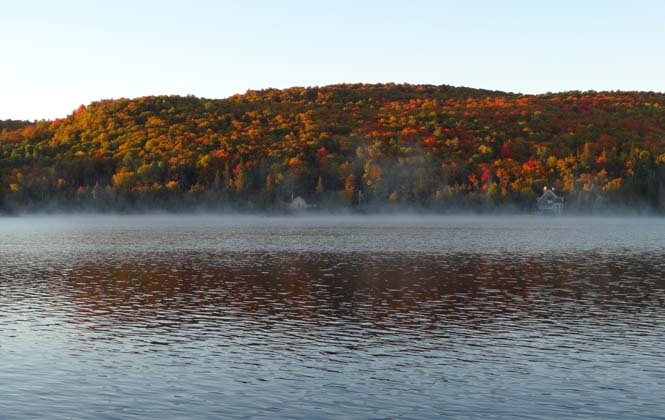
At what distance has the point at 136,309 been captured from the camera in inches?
2234

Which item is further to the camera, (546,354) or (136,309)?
(136,309)

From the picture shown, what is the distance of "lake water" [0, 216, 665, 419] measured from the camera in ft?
104

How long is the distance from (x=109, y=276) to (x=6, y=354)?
130 ft

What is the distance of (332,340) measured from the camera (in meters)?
44.9

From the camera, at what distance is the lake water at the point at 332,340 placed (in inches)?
1252

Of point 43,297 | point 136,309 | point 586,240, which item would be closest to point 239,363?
point 136,309

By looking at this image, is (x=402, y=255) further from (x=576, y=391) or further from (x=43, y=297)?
(x=576, y=391)

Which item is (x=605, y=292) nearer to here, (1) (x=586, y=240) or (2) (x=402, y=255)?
(2) (x=402, y=255)

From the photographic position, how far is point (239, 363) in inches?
1531

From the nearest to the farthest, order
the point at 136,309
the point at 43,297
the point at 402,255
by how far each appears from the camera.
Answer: the point at 136,309 < the point at 43,297 < the point at 402,255

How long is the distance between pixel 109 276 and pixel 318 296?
2503 centimetres

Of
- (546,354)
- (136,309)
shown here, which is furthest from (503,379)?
(136,309)

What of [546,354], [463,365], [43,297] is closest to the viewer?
[463,365]

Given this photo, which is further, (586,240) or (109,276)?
(586,240)
